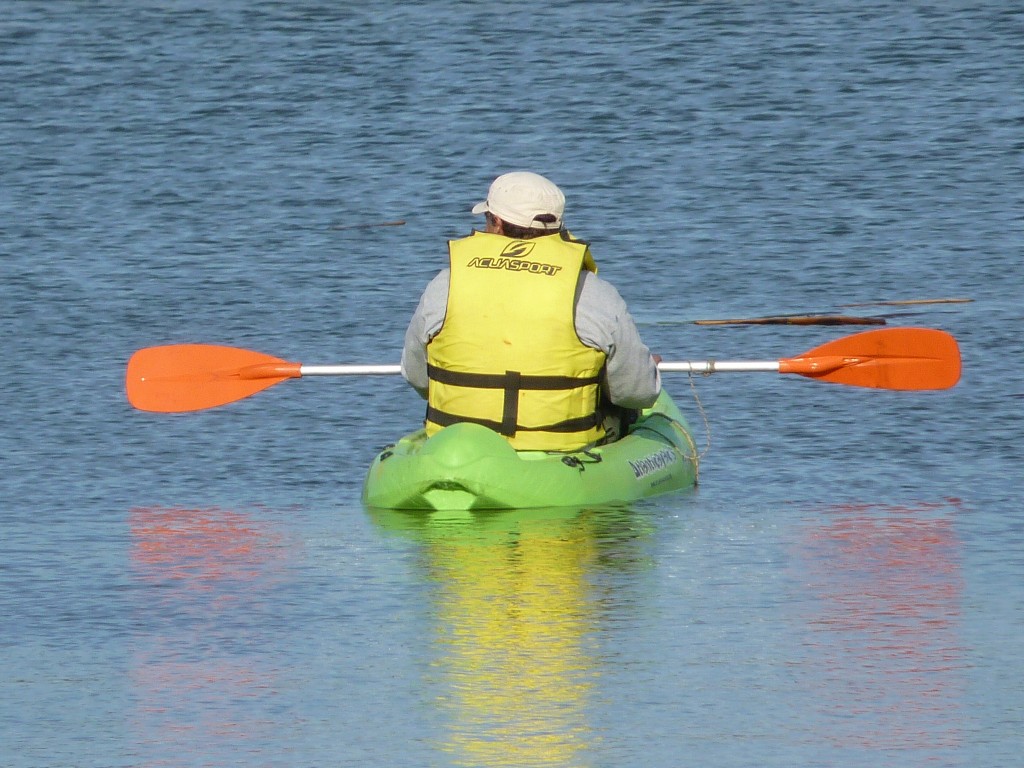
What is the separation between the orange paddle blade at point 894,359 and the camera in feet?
28.8

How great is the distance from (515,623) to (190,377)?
3171 mm

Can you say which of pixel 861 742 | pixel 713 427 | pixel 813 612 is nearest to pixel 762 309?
pixel 713 427

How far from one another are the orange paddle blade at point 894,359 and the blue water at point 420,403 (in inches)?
8.7

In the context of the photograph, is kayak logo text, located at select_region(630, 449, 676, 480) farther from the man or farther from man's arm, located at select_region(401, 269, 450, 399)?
man's arm, located at select_region(401, 269, 450, 399)

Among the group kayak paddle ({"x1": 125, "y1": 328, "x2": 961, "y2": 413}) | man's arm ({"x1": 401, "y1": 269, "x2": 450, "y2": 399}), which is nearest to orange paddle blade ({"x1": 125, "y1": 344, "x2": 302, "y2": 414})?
kayak paddle ({"x1": 125, "y1": 328, "x2": 961, "y2": 413})

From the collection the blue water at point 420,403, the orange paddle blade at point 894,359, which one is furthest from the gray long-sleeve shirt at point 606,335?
the orange paddle blade at point 894,359

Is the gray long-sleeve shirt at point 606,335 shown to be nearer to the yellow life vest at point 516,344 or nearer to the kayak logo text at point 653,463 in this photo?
the yellow life vest at point 516,344

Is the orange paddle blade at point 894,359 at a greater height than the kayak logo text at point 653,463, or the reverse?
the orange paddle blade at point 894,359

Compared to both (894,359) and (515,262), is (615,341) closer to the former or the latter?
(515,262)

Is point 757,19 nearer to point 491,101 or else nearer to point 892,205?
point 491,101

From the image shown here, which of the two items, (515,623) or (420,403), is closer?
(515,623)

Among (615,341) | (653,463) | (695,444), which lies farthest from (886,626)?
(695,444)

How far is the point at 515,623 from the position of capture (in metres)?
6.07

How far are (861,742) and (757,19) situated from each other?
13.2 metres
